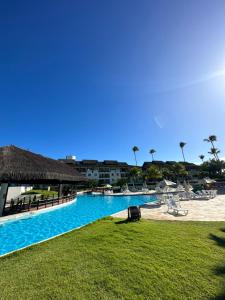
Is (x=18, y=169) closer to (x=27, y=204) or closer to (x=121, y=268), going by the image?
(x=27, y=204)

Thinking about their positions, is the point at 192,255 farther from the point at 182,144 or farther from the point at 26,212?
the point at 182,144

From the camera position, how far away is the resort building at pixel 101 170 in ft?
236

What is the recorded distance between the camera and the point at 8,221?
44.0 feet

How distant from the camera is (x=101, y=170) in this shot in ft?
241

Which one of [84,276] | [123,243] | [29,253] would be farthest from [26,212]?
[84,276]

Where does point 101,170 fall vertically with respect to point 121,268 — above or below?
above

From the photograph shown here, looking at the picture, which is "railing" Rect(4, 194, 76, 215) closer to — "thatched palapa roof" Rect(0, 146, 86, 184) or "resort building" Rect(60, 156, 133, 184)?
"thatched palapa roof" Rect(0, 146, 86, 184)

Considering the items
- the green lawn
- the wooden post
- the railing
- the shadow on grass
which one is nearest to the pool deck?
the shadow on grass

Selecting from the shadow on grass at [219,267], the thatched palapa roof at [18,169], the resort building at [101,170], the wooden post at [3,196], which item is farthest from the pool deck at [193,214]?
the resort building at [101,170]

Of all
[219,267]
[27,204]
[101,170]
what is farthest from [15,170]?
[101,170]

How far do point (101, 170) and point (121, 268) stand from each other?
69.3 metres

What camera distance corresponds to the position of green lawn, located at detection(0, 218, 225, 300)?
3.71 metres

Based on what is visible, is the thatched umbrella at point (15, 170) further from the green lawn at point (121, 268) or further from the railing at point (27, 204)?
the green lawn at point (121, 268)

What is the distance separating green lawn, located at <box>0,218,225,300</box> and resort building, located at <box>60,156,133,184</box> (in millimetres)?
65087
